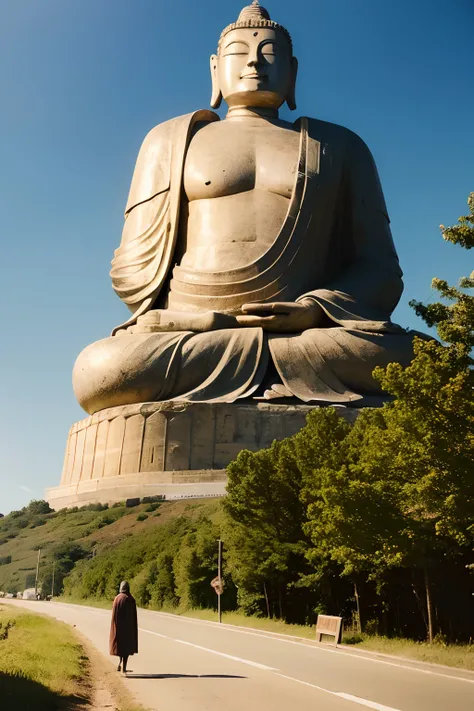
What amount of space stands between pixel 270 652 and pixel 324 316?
639 inches

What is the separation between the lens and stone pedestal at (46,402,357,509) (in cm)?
2344

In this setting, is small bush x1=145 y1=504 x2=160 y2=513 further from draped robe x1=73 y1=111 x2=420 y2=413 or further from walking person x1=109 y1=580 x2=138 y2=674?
walking person x1=109 y1=580 x2=138 y2=674

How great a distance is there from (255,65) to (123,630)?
23.1 metres

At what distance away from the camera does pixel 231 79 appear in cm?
2788

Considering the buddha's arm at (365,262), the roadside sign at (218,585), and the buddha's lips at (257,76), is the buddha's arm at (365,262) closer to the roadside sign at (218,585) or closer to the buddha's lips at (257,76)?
the buddha's lips at (257,76)

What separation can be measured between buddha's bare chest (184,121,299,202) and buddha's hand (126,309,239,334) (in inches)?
159

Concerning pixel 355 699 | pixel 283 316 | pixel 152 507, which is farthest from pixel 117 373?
pixel 355 699

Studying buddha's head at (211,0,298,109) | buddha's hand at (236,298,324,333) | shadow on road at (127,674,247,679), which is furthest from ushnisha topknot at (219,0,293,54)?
shadow on road at (127,674,247,679)

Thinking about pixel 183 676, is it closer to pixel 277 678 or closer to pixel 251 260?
pixel 277 678

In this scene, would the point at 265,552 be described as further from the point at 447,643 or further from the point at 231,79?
the point at 231,79

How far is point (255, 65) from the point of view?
2748 centimetres

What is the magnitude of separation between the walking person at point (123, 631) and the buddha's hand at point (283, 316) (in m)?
16.9

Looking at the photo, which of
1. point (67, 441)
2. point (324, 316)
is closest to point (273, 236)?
point (324, 316)

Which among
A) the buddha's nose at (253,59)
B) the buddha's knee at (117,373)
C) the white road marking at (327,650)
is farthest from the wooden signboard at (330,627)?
the buddha's nose at (253,59)
